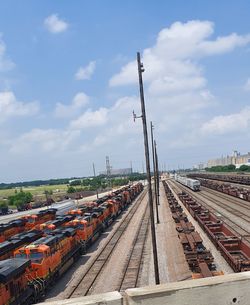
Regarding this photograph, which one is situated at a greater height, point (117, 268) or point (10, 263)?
point (10, 263)

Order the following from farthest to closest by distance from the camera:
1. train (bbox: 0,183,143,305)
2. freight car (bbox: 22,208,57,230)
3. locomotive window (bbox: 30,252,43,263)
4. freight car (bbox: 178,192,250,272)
Answer: freight car (bbox: 22,208,57,230) < locomotive window (bbox: 30,252,43,263) < freight car (bbox: 178,192,250,272) < train (bbox: 0,183,143,305)

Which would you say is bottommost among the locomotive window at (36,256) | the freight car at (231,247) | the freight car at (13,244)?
the freight car at (231,247)

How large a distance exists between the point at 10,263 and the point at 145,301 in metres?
15.0

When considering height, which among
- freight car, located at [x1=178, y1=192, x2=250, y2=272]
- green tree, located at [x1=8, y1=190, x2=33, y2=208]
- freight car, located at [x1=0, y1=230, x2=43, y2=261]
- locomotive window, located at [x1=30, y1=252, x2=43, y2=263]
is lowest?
green tree, located at [x1=8, y1=190, x2=33, y2=208]

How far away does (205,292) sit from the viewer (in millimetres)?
4707

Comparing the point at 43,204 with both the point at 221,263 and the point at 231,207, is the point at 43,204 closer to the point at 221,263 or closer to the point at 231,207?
the point at 231,207

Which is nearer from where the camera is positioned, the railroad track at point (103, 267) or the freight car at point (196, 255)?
the freight car at point (196, 255)

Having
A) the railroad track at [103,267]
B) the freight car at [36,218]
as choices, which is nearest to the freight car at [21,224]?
the freight car at [36,218]

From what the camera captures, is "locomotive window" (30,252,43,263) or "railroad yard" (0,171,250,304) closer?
"railroad yard" (0,171,250,304)

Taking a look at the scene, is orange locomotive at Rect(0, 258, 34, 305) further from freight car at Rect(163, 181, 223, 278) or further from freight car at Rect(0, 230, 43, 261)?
freight car at Rect(163, 181, 223, 278)

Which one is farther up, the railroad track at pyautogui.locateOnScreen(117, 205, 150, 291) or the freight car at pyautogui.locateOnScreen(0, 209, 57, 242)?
the freight car at pyautogui.locateOnScreen(0, 209, 57, 242)

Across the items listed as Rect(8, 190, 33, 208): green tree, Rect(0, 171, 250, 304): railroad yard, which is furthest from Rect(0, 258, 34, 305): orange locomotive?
Rect(8, 190, 33, 208): green tree

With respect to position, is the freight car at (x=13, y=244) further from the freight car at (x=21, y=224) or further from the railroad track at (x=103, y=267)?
the freight car at (x=21, y=224)

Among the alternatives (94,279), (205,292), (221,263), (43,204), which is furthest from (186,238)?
(43,204)
